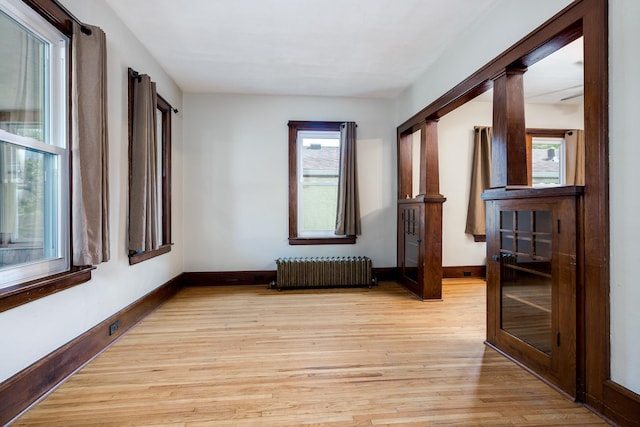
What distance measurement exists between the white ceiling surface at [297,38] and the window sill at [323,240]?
2.28 m

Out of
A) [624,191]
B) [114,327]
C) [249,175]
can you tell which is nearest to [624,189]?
[624,191]

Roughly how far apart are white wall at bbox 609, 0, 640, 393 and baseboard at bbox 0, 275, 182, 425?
129 inches

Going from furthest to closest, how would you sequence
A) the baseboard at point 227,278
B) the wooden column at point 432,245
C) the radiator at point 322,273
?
the baseboard at point 227,278, the radiator at point 322,273, the wooden column at point 432,245

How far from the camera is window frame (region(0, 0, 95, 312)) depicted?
182 cm

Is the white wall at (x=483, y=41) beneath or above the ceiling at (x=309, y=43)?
beneath

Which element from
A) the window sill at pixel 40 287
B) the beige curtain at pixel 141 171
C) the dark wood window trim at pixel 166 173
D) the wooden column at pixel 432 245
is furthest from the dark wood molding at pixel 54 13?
the wooden column at pixel 432 245

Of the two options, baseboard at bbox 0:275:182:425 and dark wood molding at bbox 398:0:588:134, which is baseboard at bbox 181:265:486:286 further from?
dark wood molding at bbox 398:0:588:134

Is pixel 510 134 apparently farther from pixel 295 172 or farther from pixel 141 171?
pixel 141 171

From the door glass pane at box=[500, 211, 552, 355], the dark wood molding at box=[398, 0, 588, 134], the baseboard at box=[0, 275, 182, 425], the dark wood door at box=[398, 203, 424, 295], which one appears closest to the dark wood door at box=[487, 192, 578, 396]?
the door glass pane at box=[500, 211, 552, 355]

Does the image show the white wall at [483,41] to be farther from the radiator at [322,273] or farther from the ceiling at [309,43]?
the radiator at [322,273]

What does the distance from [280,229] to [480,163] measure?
3425 millimetres

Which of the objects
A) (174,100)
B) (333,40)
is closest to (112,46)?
(174,100)

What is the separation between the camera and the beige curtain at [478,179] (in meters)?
5.32

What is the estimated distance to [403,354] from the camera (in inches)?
102
